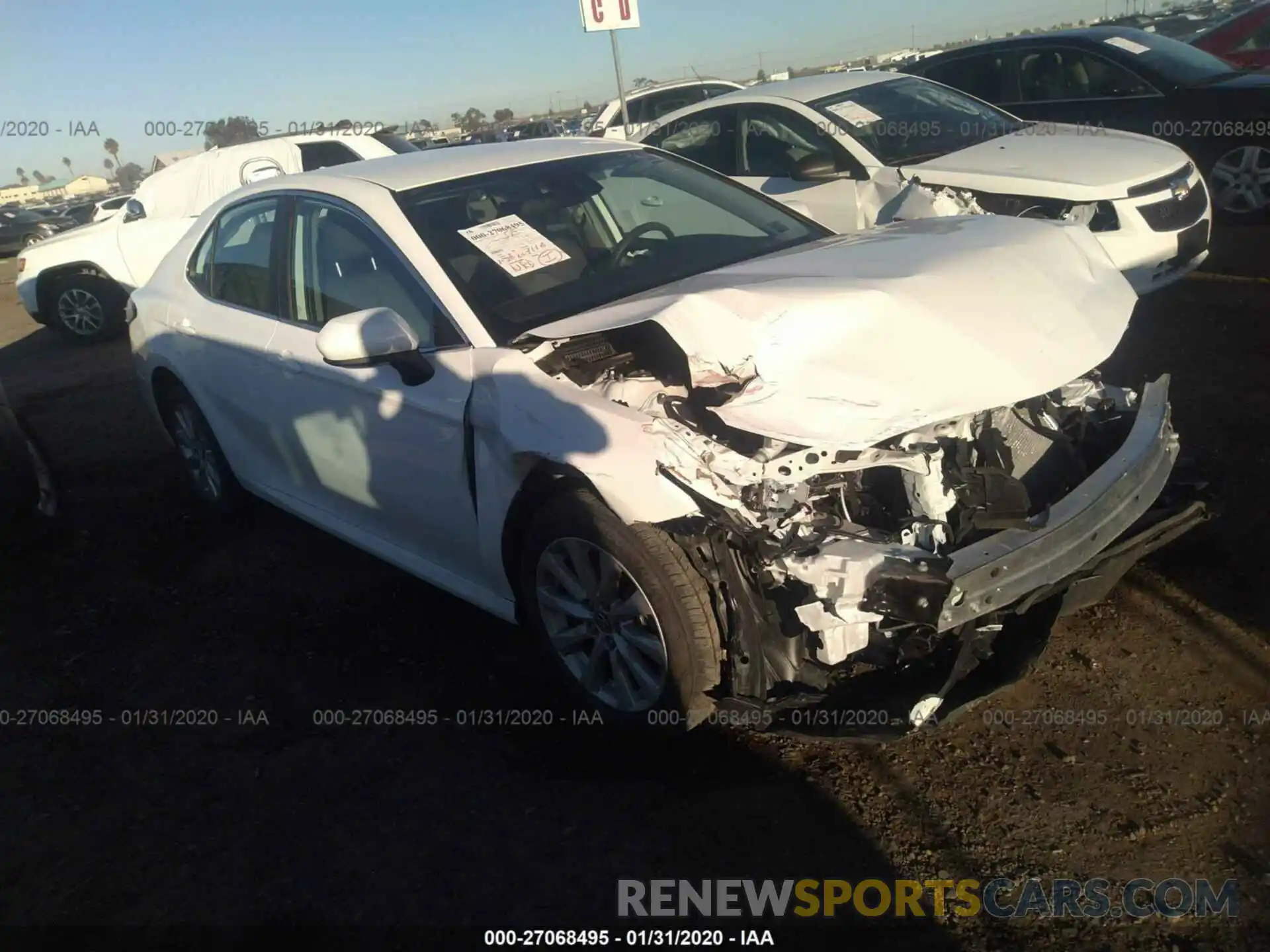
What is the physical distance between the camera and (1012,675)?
2697 mm

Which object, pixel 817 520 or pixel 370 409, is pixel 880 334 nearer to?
pixel 817 520

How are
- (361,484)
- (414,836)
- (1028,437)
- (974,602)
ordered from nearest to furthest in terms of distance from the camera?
(974,602), (414,836), (1028,437), (361,484)

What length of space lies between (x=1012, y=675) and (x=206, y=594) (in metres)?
3.56

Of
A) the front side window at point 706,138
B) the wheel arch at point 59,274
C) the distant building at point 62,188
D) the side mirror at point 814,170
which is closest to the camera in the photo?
the side mirror at point 814,170

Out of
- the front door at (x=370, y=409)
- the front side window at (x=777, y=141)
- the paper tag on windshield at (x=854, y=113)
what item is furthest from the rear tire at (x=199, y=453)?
the paper tag on windshield at (x=854, y=113)

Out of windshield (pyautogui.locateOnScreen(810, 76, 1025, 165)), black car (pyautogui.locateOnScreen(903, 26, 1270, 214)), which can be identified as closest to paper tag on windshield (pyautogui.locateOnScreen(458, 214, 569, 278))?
windshield (pyautogui.locateOnScreen(810, 76, 1025, 165))

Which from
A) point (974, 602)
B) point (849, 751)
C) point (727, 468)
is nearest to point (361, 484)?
point (727, 468)

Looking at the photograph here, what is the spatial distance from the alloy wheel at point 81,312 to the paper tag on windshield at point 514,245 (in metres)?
9.08

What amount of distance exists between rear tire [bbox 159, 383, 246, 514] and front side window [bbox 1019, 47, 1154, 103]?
7.49m

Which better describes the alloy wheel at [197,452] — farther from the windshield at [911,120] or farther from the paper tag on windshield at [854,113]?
the paper tag on windshield at [854,113]

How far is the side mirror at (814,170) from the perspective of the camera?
624 centimetres

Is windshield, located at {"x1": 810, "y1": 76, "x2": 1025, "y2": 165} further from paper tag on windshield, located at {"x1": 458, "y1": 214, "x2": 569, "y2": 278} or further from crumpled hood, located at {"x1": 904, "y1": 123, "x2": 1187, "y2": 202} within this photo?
paper tag on windshield, located at {"x1": 458, "y1": 214, "x2": 569, "y2": 278}

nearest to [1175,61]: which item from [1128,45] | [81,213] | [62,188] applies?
[1128,45]

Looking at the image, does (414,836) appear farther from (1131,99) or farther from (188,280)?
(1131,99)
